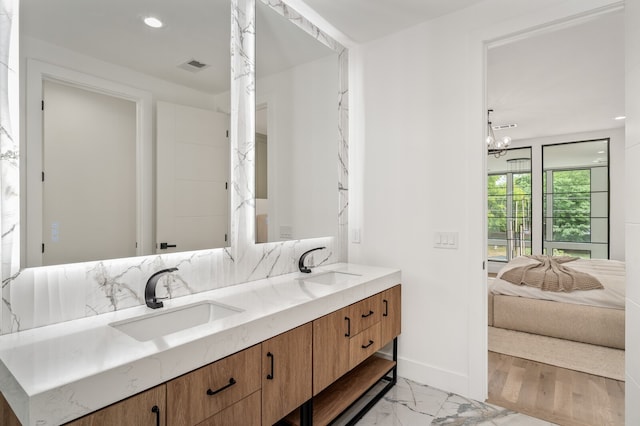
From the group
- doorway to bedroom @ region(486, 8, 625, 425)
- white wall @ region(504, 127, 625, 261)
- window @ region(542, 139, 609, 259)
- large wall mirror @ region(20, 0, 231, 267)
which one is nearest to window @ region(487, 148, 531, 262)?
doorway to bedroom @ region(486, 8, 625, 425)

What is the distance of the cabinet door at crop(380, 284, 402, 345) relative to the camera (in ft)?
7.54

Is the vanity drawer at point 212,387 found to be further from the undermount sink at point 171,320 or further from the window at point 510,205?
the window at point 510,205

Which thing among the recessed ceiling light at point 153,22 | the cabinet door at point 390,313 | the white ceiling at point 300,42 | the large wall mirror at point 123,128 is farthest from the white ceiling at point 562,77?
the recessed ceiling light at point 153,22

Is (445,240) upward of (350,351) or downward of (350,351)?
upward

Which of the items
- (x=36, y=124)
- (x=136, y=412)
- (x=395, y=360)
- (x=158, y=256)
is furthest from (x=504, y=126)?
(x=136, y=412)

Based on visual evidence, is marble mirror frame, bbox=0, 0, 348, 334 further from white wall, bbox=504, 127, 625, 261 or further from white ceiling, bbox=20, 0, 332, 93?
white wall, bbox=504, 127, 625, 261

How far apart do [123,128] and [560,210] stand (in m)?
6.95

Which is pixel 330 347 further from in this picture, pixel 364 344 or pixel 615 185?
pixel 615 185

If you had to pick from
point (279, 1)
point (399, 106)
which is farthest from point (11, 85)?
point (399, 106)

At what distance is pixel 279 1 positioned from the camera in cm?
222

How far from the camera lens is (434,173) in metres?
2.45

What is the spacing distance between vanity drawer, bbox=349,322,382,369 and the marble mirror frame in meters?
0.66

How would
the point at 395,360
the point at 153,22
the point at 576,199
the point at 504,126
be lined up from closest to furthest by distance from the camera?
the point at 153,22, the point at 395,360, the point at 504,126, the point at 576,199

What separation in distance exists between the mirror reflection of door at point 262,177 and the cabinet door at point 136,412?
1.18 meters
